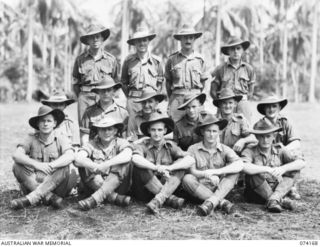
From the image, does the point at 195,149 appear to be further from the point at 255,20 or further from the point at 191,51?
the point at 255,20

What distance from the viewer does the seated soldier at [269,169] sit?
5668mm

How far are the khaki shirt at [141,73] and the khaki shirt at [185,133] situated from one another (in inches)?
34.1

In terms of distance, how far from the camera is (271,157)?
5.93m

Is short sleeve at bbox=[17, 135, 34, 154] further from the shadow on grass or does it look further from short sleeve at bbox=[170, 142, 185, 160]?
short sleeve at bbox=[170, 142, 185, 160]

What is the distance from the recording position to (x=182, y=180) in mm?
5672

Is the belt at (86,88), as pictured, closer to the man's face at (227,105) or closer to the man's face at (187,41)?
the man's face at (187,41)

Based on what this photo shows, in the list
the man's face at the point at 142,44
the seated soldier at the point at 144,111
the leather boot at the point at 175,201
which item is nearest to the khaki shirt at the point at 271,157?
the leather boot at the point at 175,201

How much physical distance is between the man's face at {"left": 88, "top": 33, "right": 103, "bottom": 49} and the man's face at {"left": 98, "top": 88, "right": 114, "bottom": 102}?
0.99 m

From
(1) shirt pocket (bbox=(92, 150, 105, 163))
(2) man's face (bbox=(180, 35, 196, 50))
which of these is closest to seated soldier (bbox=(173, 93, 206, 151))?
(2) man's face (bbox=(180, 35, 196, 50))

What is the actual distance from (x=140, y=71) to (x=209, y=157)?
78.9 inches

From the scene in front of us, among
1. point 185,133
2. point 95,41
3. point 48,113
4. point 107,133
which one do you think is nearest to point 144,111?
point 185,133

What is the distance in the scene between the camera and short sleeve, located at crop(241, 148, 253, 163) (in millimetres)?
5836

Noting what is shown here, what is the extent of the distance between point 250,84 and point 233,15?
3471 centimetres

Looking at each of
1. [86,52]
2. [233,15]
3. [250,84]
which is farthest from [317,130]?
[233,15]
